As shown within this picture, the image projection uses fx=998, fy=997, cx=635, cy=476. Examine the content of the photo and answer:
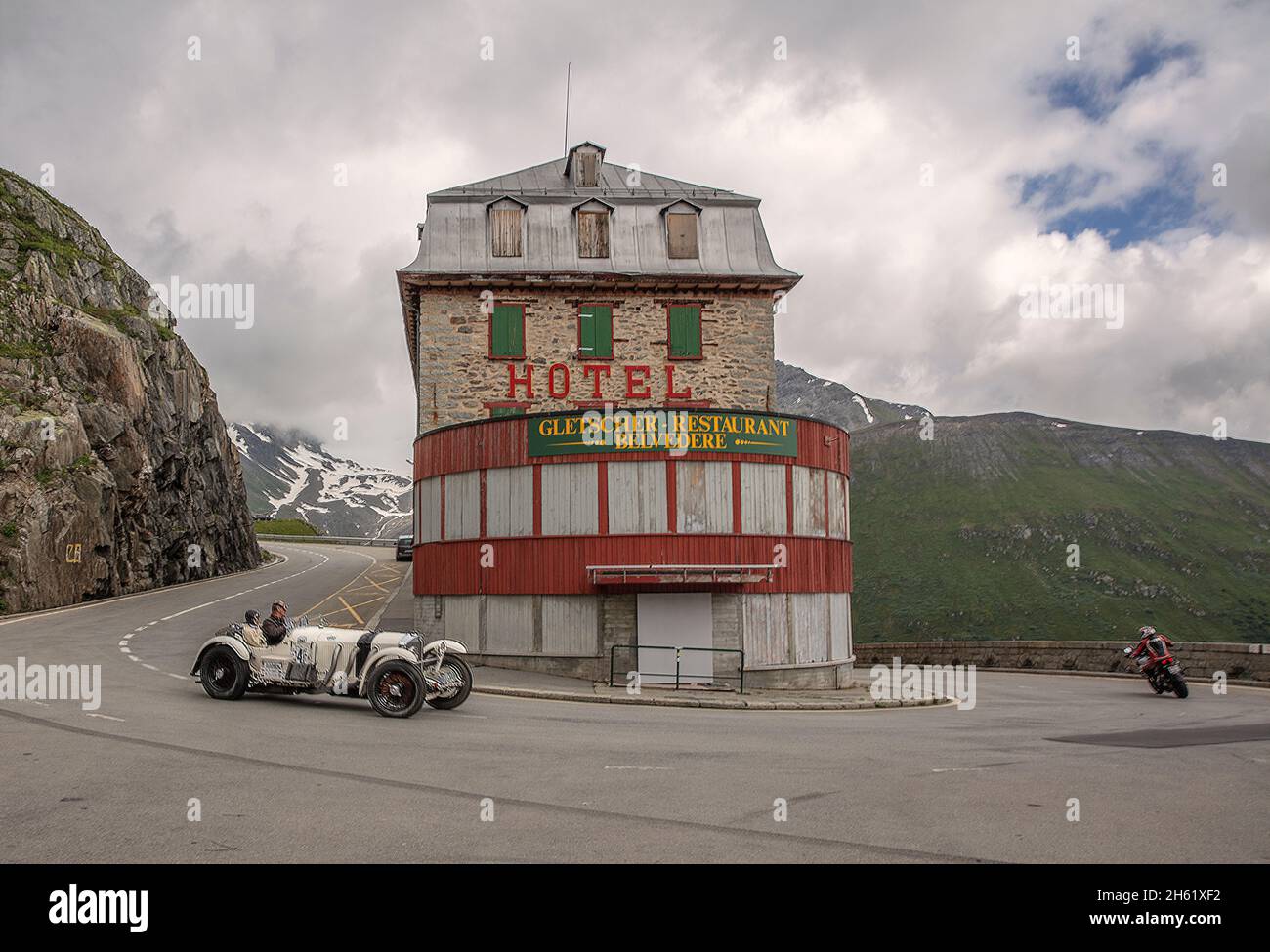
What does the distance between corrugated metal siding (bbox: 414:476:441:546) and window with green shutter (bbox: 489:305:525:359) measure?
8.48 m

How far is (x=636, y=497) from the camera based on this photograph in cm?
2252

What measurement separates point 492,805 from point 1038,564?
176777 mm

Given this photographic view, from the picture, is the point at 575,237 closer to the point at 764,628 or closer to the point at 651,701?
the point at 764,628

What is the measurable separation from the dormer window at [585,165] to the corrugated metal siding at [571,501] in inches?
685

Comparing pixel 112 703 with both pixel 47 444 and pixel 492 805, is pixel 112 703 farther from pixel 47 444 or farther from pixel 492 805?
pixel 47 444

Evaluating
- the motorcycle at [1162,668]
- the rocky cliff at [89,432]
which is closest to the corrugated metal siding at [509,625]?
the motorcycle at [1162,668]

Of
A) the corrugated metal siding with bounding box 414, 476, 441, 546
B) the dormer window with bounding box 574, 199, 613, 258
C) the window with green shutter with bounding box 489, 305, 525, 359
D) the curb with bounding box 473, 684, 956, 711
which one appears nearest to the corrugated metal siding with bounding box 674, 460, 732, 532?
the curb with bounding box 473, 684, 956, 711

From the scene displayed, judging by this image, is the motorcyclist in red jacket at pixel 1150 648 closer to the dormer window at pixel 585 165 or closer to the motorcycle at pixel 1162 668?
the motorcycle at pixel 1162 668

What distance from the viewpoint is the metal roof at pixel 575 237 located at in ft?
109

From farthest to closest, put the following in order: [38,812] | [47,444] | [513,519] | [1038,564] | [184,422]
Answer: [1038,564]
[184,422]
[47,444]
[513,519]
[38,812]

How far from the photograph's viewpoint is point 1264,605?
154375 millimetres
